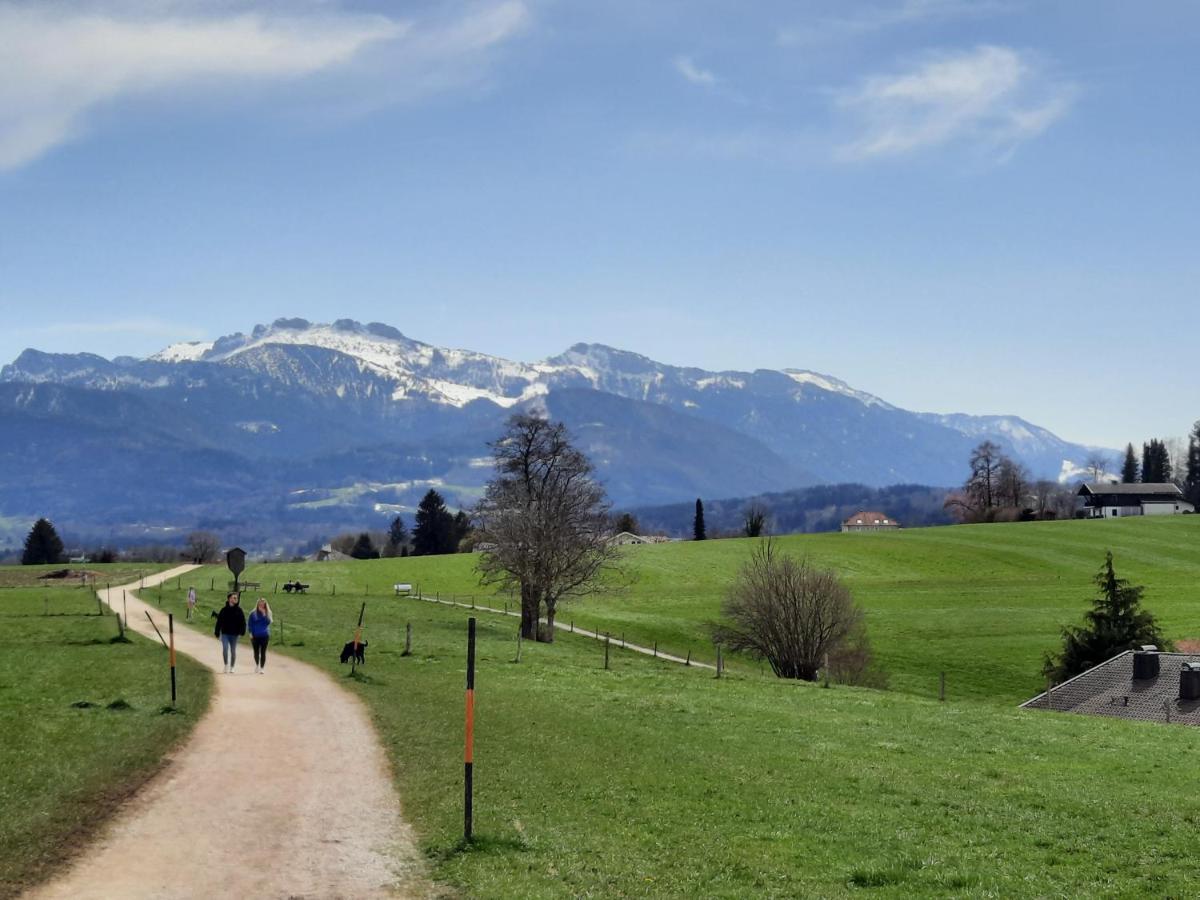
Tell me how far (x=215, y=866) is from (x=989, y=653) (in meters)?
79.6

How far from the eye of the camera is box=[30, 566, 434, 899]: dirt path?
49.1 feet

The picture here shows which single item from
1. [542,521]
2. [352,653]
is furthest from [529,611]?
[352,653]

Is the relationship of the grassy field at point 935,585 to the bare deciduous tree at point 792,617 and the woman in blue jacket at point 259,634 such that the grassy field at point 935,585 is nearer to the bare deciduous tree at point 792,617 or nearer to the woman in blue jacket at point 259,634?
the bare deciduous tree at point 792,617

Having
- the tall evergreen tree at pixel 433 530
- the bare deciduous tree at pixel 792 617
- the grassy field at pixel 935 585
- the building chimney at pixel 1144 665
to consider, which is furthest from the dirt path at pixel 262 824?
the tall evergreen tree at pixel 433 530

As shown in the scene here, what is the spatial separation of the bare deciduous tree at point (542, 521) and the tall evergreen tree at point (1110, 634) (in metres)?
30.5

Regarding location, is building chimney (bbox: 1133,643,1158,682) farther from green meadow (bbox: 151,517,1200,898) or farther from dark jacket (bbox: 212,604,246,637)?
dark jacket (bbox: 212,604,246,637)

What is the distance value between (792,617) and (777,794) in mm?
55729

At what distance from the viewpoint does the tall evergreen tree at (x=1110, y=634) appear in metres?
70.9

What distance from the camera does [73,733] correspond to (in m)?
25.4

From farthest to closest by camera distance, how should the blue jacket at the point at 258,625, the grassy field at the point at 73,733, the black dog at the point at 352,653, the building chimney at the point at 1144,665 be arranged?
the building chimney at the point at 1144,665, the black dog at the point at 352,653, the blue jacket at the point at 258,625, the grassy field at the point at 73,733

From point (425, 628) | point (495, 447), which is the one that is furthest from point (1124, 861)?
point (495, 447)

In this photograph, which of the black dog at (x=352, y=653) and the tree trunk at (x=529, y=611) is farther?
the tree trunk at (x=529, y=611)

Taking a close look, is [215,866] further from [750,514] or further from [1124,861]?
[750,514]

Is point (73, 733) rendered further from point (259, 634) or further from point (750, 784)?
point (750, 784)
